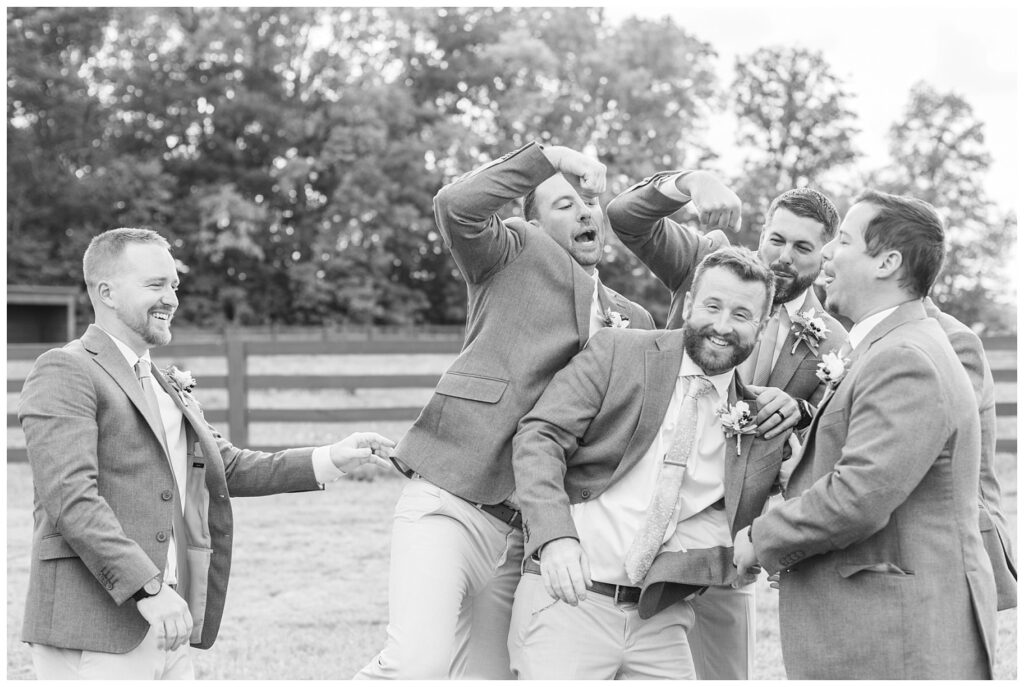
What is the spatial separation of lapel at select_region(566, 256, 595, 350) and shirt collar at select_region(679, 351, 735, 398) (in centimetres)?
37

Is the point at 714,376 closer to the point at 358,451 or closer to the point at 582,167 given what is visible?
the point at 582,167

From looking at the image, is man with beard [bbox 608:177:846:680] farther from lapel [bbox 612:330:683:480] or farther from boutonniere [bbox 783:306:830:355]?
lapel [bbox 612:330:683:480]

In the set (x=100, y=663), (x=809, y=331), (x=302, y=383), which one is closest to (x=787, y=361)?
(x=809, y=331)

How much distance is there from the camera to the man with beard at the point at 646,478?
10.5 ft

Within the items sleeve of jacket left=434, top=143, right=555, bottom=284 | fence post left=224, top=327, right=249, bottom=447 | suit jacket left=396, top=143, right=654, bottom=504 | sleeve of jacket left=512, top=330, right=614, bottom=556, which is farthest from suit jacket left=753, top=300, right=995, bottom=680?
fence post left=224, top=327, right=249, bottom=447

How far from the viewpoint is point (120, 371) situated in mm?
3355

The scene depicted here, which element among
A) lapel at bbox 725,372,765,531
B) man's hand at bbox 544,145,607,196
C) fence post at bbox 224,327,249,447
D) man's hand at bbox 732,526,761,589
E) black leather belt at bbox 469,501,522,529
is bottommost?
fence post at bbox 224,327,249,447

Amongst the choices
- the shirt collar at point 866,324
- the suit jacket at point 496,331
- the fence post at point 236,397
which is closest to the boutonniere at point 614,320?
the suit jacket at point 496,331

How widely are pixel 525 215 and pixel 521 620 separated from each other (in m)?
1.46

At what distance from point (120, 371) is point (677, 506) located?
69.3 inches

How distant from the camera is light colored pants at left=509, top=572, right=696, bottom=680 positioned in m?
3.23

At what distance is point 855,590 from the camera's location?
9.48ft

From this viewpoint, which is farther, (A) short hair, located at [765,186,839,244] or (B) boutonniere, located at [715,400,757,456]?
(A) short hair, located at [765,186,839,244]

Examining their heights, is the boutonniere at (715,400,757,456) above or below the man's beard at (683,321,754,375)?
below
